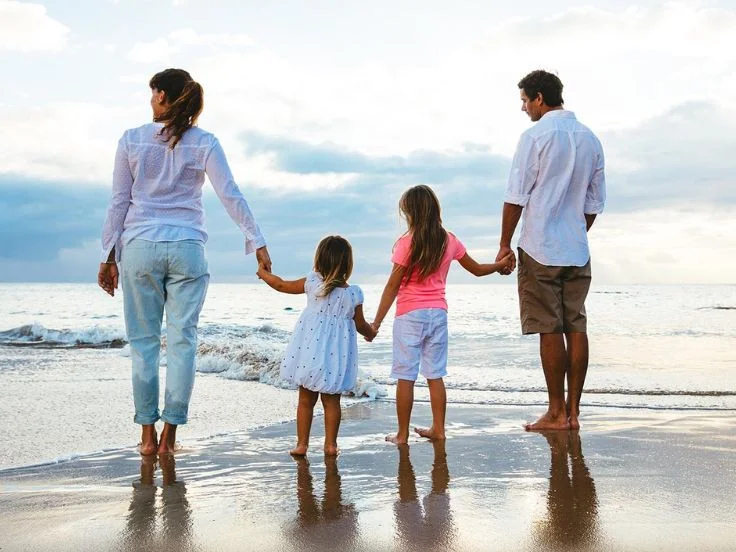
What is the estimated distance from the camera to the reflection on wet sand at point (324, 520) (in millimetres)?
2508

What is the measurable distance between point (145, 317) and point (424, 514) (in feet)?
6.79

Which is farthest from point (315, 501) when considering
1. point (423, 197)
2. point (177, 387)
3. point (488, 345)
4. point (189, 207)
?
point (488, 345)

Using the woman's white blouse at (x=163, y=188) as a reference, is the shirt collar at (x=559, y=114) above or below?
above

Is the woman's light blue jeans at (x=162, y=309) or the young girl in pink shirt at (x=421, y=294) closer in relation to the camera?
the woman's light blue jeans at (x=162, y=309)

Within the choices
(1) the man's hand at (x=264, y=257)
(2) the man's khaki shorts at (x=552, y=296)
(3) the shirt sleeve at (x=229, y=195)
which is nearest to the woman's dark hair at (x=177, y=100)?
(3) the shirt sleeve at (x=229, y=195)

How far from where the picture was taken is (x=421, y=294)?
4.77 m

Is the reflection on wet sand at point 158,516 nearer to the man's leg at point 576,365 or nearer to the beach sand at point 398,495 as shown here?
the beach sand at point 398,495

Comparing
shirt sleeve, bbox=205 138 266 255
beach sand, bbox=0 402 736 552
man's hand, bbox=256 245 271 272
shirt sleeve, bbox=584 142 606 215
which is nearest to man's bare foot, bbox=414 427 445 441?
beach sand, bbox=0 402 736 552

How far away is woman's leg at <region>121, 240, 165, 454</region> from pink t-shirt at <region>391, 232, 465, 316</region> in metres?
1.44

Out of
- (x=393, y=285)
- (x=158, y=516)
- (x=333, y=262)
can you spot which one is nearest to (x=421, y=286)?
(x=393, y=285)

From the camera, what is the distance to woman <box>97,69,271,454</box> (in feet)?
13.5

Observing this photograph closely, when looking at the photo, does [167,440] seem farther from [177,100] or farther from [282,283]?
[177,100]

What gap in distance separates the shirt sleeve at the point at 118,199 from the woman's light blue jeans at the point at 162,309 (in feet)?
0.32

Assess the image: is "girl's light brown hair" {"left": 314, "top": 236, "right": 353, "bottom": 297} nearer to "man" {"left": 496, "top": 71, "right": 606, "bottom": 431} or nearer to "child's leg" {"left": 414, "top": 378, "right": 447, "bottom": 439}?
"child's leg" {"left": 414, "top": 378, "right": 447, "bottom": 439}
